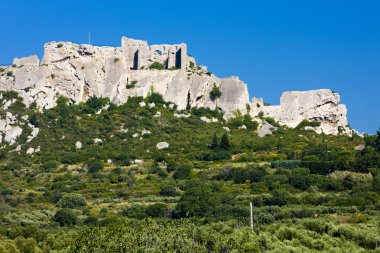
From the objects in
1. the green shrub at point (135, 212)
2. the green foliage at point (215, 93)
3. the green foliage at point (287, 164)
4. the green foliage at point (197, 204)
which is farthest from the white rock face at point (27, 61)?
the green foliage at point (197, 204)

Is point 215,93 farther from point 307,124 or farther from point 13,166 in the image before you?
point 13,166

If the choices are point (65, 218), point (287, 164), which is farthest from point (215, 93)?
Result: point (65, 218)

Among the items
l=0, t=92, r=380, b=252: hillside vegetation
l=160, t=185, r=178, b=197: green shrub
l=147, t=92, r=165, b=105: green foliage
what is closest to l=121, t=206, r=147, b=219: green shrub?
l=0, t=92, r=380, b=252: hillside vegetation

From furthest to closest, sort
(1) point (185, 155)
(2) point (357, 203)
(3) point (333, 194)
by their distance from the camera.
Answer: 1. (1) point (185, 155)
2. (3) point (333, 194)
3. (2) point (357, 203)

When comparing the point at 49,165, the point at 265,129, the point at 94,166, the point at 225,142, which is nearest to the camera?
the point at 94,166

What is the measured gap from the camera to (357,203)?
49.2 meters

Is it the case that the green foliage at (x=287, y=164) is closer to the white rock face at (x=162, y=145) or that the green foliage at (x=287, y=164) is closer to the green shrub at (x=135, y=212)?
the white rock face at (x=162, y=145)

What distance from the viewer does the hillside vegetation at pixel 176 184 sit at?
34719mm

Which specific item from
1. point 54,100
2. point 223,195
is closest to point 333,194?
point 223,195

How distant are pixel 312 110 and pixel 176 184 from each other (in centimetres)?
3256

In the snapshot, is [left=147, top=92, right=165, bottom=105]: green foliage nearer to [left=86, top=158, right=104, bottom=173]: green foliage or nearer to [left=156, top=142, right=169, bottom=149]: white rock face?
[left=156, top=142, right=169, bottom=149]: white rock face

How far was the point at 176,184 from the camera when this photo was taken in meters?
62.3

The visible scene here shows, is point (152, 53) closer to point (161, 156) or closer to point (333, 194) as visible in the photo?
point (161, 156)

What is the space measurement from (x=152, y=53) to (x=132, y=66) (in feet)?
13.0
